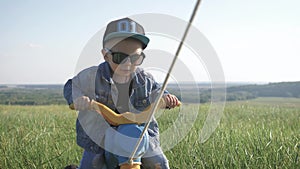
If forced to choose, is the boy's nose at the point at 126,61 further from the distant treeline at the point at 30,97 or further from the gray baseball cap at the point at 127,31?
the distant treeline at the point at 30,97

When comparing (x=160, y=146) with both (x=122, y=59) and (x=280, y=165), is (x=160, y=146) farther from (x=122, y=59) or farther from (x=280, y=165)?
(x=280, y=165)

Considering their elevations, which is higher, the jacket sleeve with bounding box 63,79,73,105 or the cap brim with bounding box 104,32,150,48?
the cap brim with bounding box 104,32,150,48

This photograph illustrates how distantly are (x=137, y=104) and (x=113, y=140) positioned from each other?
46cm

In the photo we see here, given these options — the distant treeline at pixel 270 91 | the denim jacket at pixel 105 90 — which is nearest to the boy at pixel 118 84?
the denim jacket at pixel 105 90

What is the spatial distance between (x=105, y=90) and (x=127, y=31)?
1.33 ft

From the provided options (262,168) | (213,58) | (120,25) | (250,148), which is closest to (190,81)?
(213,58)

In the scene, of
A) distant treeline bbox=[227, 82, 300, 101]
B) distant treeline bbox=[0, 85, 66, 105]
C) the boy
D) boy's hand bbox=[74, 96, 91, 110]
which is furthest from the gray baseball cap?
distant treeline bbox=[227, 82, 300, 101]

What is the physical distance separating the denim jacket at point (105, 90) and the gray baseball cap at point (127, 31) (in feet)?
0.74

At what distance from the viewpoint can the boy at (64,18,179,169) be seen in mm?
2172

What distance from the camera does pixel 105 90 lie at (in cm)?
230

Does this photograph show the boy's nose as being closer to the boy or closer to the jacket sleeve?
the boy

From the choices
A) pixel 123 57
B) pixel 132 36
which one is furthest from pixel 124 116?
pixel 132 36

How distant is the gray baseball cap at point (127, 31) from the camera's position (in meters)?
2.16

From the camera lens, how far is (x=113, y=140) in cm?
196
